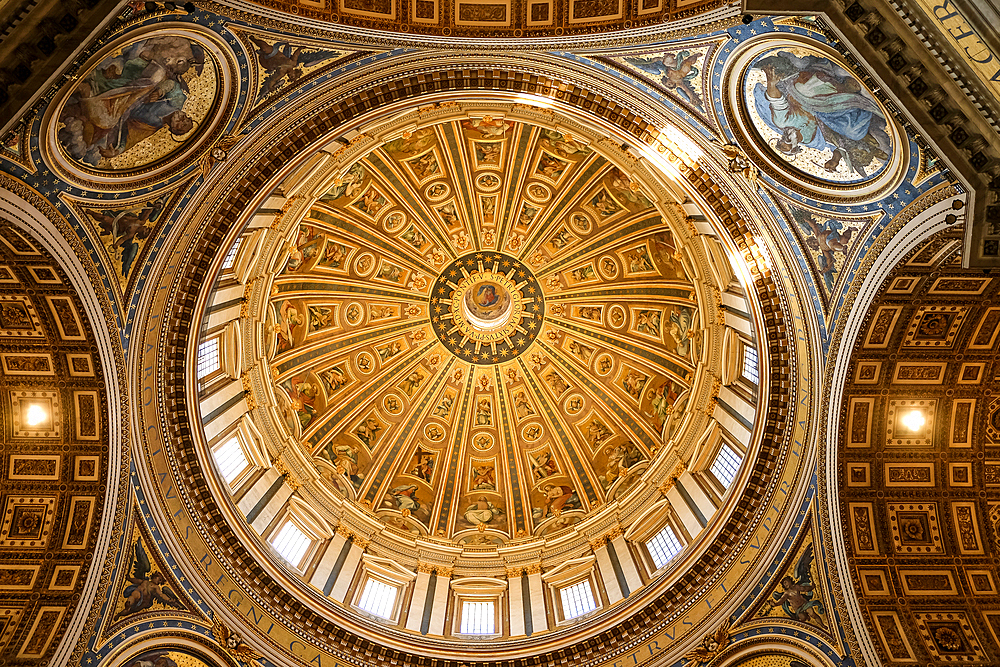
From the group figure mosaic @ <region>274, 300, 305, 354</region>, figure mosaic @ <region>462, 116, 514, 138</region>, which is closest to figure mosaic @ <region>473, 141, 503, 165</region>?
figure mosaic @ <region>462, 116, 514, 138</region>

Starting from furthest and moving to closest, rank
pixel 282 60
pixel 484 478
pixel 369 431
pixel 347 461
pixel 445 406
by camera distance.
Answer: pixel 445 406
pixel 484 478
pixel 369 431
pixel 347 461
pixel 282 60

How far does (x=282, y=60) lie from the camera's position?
17.2 metres

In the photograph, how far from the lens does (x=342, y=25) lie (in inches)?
669

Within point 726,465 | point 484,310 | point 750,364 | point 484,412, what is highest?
point 484,310

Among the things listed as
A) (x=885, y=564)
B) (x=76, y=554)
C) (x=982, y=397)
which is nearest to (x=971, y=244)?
(x=982, y=397)

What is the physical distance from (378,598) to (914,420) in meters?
17.7

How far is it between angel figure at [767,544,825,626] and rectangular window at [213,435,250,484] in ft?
52.6

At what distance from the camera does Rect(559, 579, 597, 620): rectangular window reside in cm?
2502

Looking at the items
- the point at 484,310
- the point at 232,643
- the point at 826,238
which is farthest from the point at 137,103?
the point at 484,310

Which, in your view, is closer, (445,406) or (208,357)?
(208,357)

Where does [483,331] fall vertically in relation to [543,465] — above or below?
above

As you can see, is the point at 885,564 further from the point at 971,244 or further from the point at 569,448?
the point at 569,448

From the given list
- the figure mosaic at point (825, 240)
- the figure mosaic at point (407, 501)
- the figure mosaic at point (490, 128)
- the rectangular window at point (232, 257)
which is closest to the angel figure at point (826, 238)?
the figure mosaic at point (825, 240)

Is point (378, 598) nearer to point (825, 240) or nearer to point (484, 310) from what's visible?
point (484, 310)
